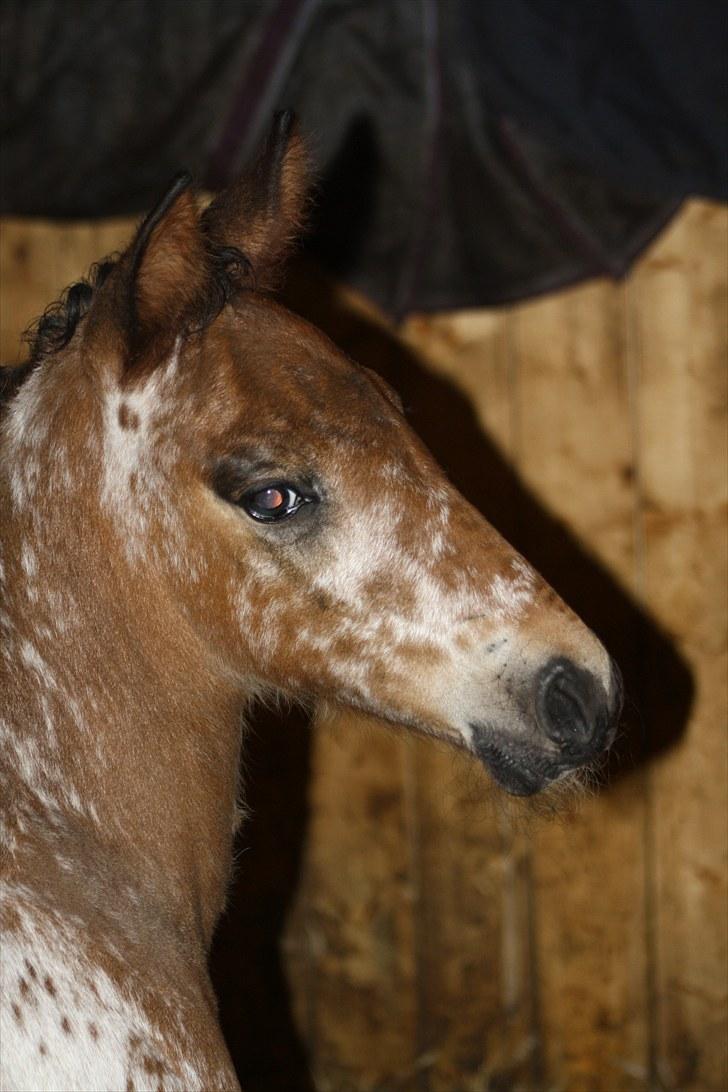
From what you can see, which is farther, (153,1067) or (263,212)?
(263,212)

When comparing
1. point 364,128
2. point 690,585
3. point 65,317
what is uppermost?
point 65,317

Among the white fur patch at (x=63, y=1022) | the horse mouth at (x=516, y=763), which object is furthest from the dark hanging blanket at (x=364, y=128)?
the white fur patch at (x=63, y=1022)

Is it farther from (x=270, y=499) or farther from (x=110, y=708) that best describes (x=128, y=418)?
(x=110, y=708)

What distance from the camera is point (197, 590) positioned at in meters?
2.21

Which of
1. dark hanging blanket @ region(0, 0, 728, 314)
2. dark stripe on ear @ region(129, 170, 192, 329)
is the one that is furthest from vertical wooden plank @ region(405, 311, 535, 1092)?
dark stripe on ear @ region(129, 170, 192, 329)

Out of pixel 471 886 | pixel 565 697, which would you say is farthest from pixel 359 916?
pixel 565 697

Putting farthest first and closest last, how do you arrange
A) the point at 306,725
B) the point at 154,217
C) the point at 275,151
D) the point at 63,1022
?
the point at 306,725, the point at 275,151, the point at 154,217, the point at 63,1022

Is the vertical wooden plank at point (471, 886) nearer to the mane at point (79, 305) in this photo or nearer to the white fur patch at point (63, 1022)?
the mane at point (79, 305)

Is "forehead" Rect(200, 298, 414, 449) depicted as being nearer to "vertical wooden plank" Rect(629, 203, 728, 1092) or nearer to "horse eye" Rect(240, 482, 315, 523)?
"horse eye" Rect(240, 482, 315, 523)

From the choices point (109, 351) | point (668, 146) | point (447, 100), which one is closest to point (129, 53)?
point (447, 100)

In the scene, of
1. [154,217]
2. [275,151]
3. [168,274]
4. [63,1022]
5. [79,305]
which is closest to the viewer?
[63,1022]

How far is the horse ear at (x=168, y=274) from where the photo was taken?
2.05 metres

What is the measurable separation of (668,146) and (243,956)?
3.12 meters

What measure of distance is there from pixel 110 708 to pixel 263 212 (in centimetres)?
112
